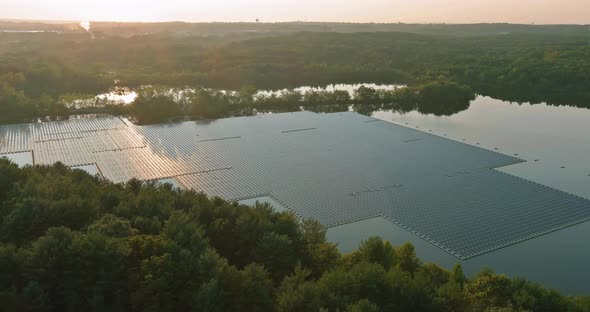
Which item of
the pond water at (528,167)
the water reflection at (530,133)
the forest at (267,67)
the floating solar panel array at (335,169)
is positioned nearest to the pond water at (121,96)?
the pond water at (528,167)

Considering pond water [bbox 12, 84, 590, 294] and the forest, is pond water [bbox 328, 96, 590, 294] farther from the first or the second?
the forest

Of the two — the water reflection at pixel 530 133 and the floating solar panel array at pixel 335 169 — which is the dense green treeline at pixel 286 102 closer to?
the water reflection at pixel 530 133

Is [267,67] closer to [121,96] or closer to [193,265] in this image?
[121,96]

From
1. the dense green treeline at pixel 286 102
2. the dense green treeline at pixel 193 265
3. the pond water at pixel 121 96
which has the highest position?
the dense green treeline at pixel 193 265

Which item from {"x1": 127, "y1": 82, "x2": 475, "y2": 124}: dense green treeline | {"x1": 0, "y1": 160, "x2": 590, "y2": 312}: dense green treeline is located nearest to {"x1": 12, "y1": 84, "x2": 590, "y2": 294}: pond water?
{"x1": 127, "y1": 82, "x2": 475, "y2": 124}: dense green treeline

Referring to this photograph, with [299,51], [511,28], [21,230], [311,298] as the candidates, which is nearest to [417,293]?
[311,298]

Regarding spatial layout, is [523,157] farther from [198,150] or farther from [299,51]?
[299,51]
